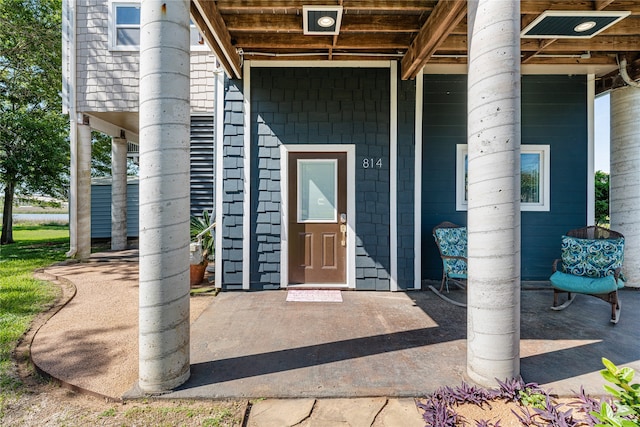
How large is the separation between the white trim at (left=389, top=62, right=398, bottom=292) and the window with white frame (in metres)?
4.06

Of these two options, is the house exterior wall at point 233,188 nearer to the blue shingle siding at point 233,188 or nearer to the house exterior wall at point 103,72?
the blue shingle siding at point 233,188

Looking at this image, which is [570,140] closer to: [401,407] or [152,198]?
[401,407]

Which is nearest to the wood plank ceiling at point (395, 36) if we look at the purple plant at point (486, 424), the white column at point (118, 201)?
the purple plant at point (486, 424)

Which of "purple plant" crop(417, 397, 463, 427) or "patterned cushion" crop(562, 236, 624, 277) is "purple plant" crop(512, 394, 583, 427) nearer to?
"purple plant" crop(417, 397, 463, 427)

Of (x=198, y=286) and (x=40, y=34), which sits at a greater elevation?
(x=40, y=34)

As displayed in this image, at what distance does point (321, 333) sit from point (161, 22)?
2.78 metres

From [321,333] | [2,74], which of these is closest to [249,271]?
[321,333]

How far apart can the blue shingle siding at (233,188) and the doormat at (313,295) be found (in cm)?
81

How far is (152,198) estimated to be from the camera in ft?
6.94

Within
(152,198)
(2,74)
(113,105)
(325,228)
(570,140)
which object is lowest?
(325,228)

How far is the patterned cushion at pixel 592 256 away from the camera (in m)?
3.73

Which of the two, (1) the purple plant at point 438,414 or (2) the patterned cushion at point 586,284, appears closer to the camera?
(1) the purple plant at point 438,414

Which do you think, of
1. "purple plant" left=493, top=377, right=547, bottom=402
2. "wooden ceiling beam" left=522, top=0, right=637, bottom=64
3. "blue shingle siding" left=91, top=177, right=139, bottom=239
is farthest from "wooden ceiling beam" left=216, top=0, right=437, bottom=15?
"blue shingle siding" left=91, top=177, right=139, bottom=239

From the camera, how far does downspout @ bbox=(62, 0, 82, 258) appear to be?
20.0 ft
